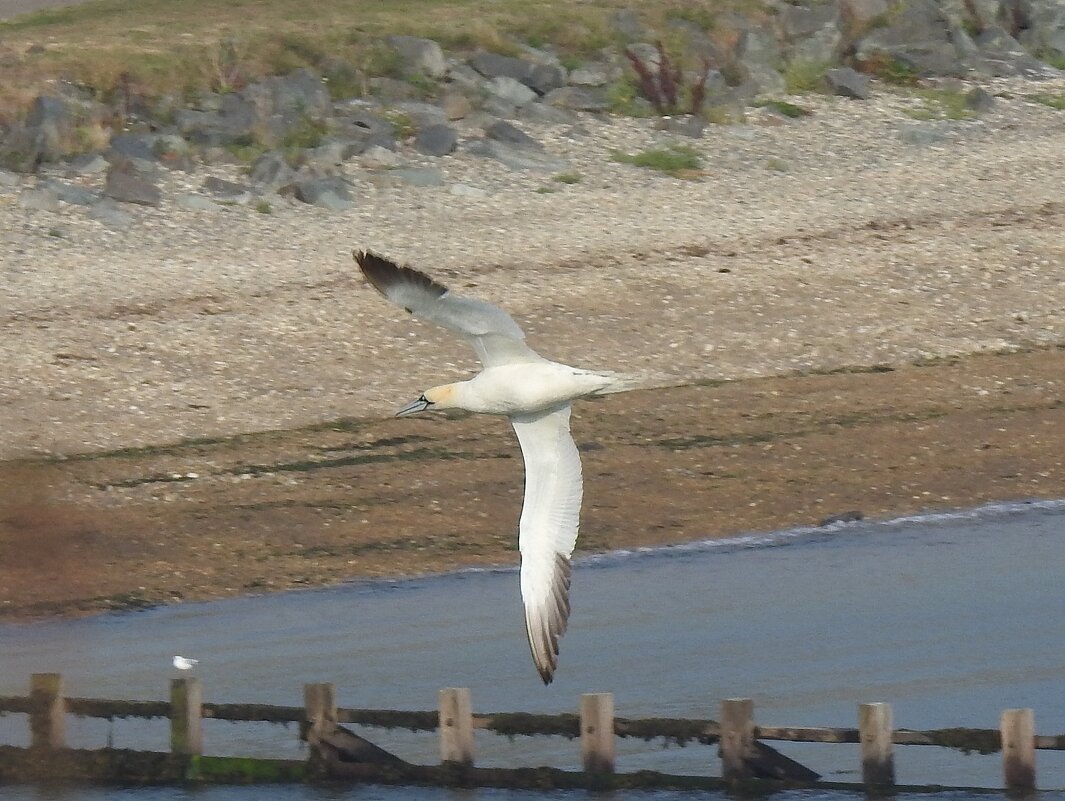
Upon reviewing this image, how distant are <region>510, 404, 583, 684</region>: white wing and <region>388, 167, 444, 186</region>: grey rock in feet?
40.7

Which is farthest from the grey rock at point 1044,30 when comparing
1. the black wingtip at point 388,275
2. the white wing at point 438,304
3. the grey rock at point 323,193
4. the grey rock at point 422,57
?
the black wingtip at point 388,275

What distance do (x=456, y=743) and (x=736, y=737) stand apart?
4.70ft

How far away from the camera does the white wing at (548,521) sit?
10.8 metres

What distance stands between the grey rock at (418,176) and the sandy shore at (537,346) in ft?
0.52

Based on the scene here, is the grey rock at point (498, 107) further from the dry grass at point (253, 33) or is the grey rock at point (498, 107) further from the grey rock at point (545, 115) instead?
the dry grass at point (253, 33)

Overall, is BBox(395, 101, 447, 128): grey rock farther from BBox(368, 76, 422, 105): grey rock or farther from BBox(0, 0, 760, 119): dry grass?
BBox(0, 0, 760, 119): dry grass

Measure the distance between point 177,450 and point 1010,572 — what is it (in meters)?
6.22

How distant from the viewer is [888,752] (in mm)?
11117

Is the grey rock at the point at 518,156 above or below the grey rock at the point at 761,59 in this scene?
below

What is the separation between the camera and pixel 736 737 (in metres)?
11.3

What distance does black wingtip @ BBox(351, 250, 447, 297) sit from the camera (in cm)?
997

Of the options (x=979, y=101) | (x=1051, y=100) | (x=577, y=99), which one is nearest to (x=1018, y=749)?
(x=577, y=99)

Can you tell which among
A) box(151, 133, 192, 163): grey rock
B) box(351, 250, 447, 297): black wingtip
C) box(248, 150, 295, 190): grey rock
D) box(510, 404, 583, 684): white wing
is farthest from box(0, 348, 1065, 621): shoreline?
box(151, 133, 192, 163): grey rock

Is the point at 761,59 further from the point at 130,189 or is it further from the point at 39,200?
the point at 39,200
